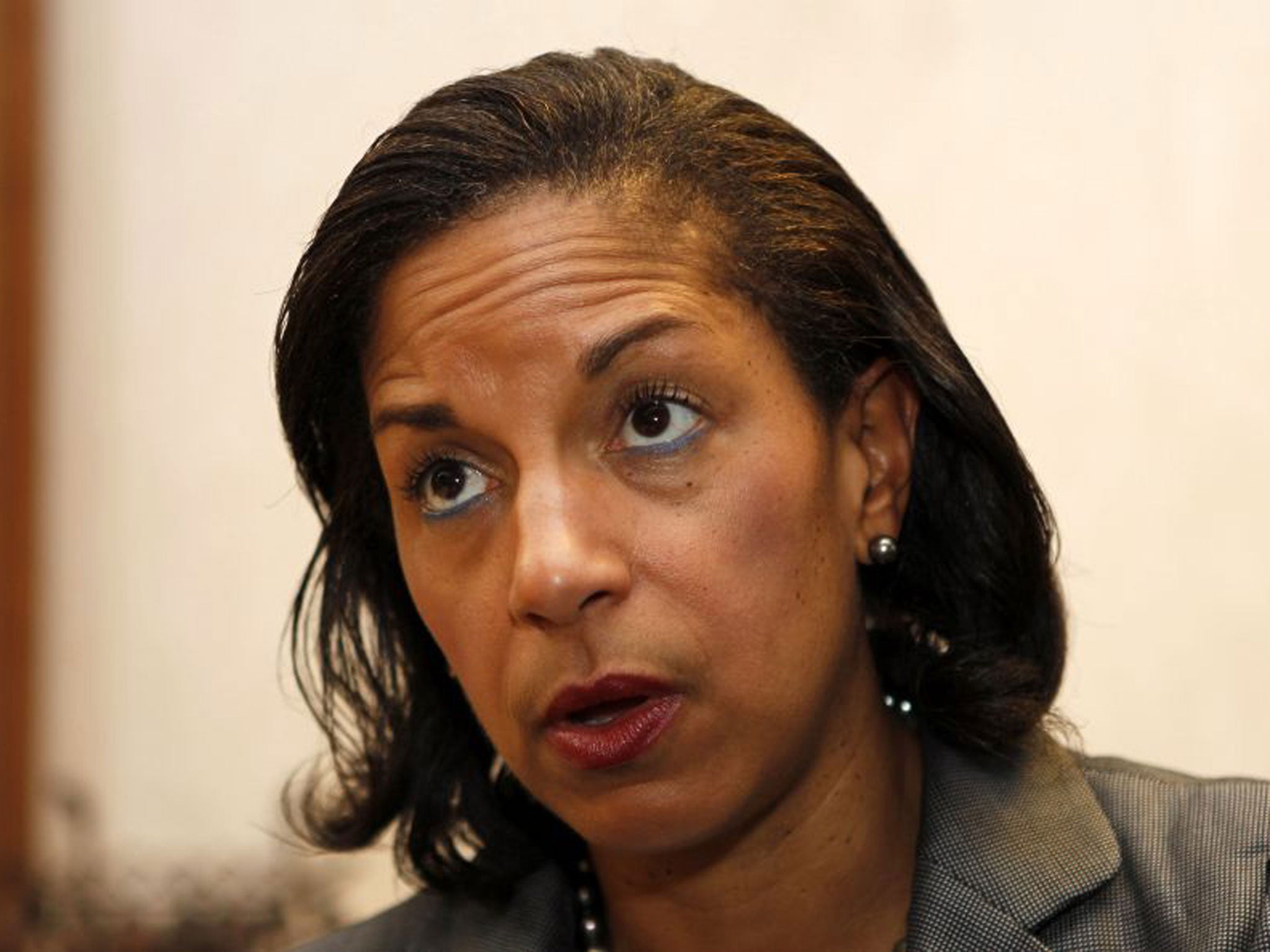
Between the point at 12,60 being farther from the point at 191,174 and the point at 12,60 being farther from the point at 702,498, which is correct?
the point at 702,498

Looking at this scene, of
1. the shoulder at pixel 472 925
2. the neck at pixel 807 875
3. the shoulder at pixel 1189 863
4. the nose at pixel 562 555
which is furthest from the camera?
the shoulder at pixel 472 925

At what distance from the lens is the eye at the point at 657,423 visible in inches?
64.5

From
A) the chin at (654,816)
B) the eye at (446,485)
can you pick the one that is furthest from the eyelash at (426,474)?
the chin at (654,816)

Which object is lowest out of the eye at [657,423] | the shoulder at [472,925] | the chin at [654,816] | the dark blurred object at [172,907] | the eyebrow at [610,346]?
the dark blurred object at [172,907]

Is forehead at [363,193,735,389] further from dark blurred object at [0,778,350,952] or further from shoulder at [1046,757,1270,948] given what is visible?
dark blurred object at [0,778,350,952]

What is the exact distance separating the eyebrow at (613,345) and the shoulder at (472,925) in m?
0.62

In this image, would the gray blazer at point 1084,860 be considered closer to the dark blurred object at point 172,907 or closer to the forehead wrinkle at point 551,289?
the forehead wrinkle at point 551,289

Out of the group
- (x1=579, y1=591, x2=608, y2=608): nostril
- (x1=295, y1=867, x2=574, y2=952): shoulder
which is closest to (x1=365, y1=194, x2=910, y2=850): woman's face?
(x1=579, y1=591, x2=608, y2=608): nostril

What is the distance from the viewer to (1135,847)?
1.77 meters

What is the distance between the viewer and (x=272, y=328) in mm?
3078

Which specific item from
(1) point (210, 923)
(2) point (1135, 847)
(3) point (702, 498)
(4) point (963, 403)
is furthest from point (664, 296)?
(1) point (210, 923)

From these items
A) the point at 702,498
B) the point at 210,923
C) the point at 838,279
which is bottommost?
the point at 210,923

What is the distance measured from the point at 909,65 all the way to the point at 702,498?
1.14 m

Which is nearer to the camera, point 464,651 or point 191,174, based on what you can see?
point 464,651
